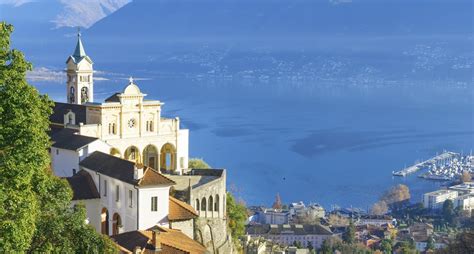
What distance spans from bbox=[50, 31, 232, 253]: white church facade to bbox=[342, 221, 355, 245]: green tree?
2731 cm

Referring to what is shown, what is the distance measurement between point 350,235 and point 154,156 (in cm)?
2978

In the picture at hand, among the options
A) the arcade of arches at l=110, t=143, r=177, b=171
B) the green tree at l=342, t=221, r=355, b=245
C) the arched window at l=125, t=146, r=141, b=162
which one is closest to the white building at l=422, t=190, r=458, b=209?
the green tree at l=342, t=221, r=355, b=245

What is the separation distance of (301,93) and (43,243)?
148795mm

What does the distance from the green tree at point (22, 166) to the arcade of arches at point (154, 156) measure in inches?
599

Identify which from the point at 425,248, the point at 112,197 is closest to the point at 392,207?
the point at 425,248

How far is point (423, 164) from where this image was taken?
268ft

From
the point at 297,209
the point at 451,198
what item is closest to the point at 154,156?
the point at 297,209

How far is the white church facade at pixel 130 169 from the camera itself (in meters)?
18.2

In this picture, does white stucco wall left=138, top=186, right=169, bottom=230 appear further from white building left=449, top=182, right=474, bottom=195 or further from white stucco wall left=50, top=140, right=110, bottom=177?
white building left=449, top=182, right=474, bottom=195

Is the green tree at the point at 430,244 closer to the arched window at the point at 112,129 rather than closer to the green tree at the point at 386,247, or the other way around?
the green tree at the point at 386,247

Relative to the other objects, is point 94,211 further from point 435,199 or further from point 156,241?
point 435,199

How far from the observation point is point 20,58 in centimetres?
989

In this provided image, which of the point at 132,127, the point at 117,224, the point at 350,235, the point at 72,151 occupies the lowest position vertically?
the point at 350,235

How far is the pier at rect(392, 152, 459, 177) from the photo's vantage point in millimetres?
77500
